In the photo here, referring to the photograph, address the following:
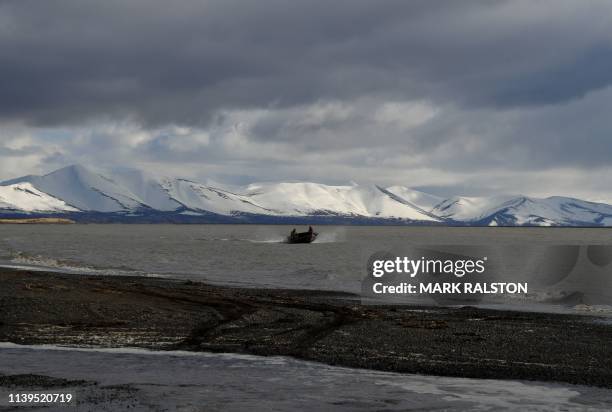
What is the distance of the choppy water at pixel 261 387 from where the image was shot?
15656 mm

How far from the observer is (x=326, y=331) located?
26.9 metres

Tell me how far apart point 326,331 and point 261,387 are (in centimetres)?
971

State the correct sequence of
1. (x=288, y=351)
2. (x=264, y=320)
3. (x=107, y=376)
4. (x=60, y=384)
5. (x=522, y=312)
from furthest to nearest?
(x=522, y=312)
(x=264, y=320)
(x=288, y=351)
(x=107, y=376)
(x=60, y=384)

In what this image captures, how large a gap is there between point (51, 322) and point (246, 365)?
11.0 m

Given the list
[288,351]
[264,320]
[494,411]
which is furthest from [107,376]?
[264,320]

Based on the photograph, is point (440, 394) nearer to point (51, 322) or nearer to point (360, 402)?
point (360, 402)

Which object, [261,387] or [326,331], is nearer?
[261,387]

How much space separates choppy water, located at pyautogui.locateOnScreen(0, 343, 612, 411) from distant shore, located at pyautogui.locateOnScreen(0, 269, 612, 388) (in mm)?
1386

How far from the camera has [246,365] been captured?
2030cm

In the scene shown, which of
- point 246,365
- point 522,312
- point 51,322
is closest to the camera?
point 246,365

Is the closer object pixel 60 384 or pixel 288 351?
pixel 60 384

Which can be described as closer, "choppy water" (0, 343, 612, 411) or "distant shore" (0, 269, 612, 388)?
"choppy water" (0, 343, 612, 411)

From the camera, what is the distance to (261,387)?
17391 millimetres

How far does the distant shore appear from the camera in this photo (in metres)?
21.0
